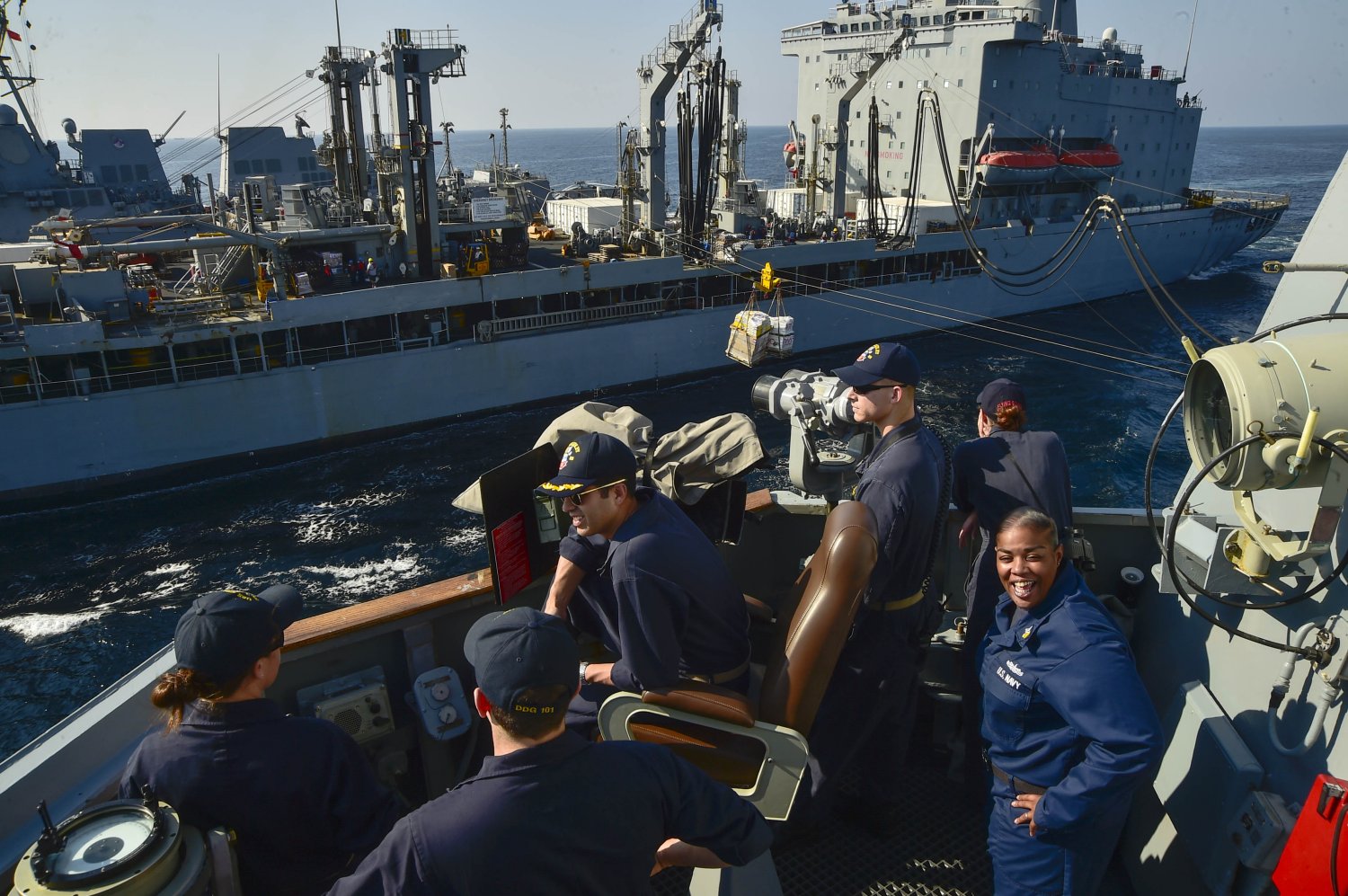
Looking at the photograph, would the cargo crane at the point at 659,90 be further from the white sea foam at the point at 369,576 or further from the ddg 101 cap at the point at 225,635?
the ddg 101 cap at the point at 225,635

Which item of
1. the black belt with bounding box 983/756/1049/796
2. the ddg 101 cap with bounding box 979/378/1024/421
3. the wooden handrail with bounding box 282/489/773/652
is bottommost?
the black belt with bounding box 983/756/1049/796

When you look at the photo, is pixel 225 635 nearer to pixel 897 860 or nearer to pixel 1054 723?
pixel 1054 723

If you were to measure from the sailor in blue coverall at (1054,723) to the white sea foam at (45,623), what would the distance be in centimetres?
1343

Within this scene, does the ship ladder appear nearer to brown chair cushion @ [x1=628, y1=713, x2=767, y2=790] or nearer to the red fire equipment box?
brown chair cushion @ [x1=628, y1=713, x2=767, y2=790]

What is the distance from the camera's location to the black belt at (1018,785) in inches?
96.5

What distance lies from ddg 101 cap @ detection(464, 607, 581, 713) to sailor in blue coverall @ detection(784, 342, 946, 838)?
1.54 metres

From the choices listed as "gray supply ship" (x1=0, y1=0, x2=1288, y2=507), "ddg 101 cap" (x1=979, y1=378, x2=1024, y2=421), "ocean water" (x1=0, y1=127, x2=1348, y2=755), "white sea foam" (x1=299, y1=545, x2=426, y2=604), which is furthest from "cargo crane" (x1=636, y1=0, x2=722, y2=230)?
"ddg 101 cap" (x1=979, y1=378, x2=1024, y2=421)

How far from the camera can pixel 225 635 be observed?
2090 millimetres

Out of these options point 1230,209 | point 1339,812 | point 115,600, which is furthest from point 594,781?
point 1230,209

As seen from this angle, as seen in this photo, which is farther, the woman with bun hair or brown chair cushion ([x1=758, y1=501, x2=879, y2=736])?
brown chair cushion ([x1=758, y1=501, x2=879, y2=736])

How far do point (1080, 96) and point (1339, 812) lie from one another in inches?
1301

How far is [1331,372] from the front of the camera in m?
2.20

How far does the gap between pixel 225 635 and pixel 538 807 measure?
3.35 ft

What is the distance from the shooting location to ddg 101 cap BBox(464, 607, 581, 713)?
5.36 ft
